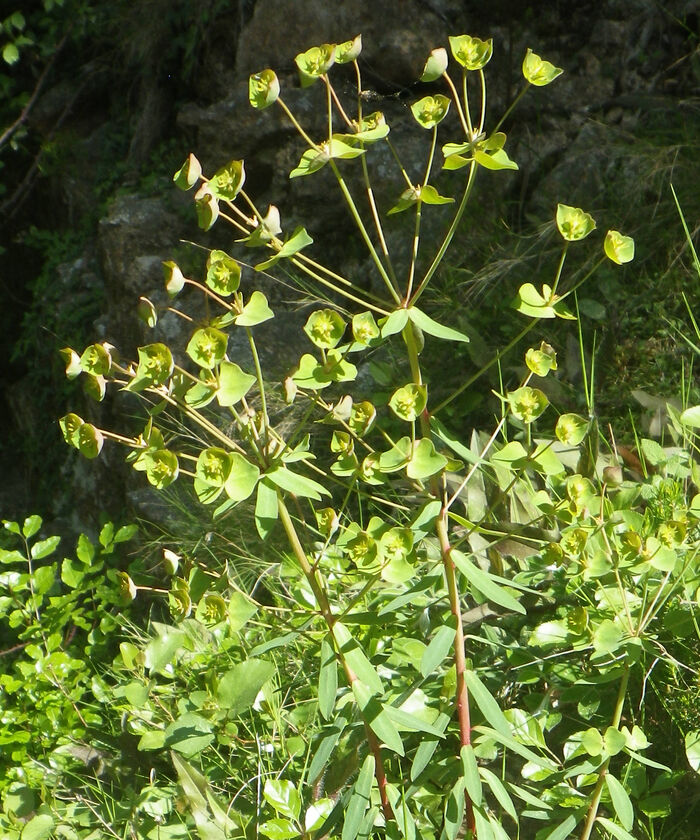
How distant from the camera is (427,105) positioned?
1.31 m

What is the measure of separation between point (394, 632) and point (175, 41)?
324 cm

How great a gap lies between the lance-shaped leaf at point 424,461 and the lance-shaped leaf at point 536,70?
513 millimetres

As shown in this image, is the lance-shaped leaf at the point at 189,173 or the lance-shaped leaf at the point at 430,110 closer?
the lance-shaped leaf at the point at 189,173

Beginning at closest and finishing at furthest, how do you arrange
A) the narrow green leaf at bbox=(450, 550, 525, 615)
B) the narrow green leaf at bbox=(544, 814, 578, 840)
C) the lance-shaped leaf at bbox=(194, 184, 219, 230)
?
the lance-shaped leaf at bbox=(194, 184, 219, 230) < the narrow green leaf at bbox=(450, 550, 525, 615) < the narrow green leaf at bbox=(544, 814, 578, 840)

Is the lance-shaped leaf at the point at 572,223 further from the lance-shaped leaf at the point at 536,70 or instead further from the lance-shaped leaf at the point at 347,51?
the lance-shaped leaf at the point at 347,51

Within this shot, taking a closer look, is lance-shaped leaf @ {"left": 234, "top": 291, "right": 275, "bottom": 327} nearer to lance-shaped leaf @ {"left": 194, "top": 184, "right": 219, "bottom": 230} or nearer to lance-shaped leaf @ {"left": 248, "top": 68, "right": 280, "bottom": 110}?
lance-shaped leaf @ {"left": 194, "top": 184, "right": 219, "bottom": 230}

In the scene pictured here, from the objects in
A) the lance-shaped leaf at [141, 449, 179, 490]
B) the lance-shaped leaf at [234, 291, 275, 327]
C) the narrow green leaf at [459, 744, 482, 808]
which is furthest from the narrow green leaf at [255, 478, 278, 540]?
the narrow green leaf at [459, 744, 482, 808]

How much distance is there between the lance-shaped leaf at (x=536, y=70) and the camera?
4.15 feet

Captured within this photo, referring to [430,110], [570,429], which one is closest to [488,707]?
[570,429]

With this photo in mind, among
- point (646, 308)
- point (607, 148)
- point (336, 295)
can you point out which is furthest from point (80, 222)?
point (646, 308)

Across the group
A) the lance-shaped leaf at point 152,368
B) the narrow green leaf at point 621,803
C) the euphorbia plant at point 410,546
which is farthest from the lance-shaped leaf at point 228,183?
the narrow green leaf at point 621,803

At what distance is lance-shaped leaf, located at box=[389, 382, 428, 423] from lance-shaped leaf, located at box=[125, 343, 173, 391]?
0.30 meters

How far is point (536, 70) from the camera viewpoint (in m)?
1.28

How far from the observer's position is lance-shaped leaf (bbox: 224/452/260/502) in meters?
1.16
